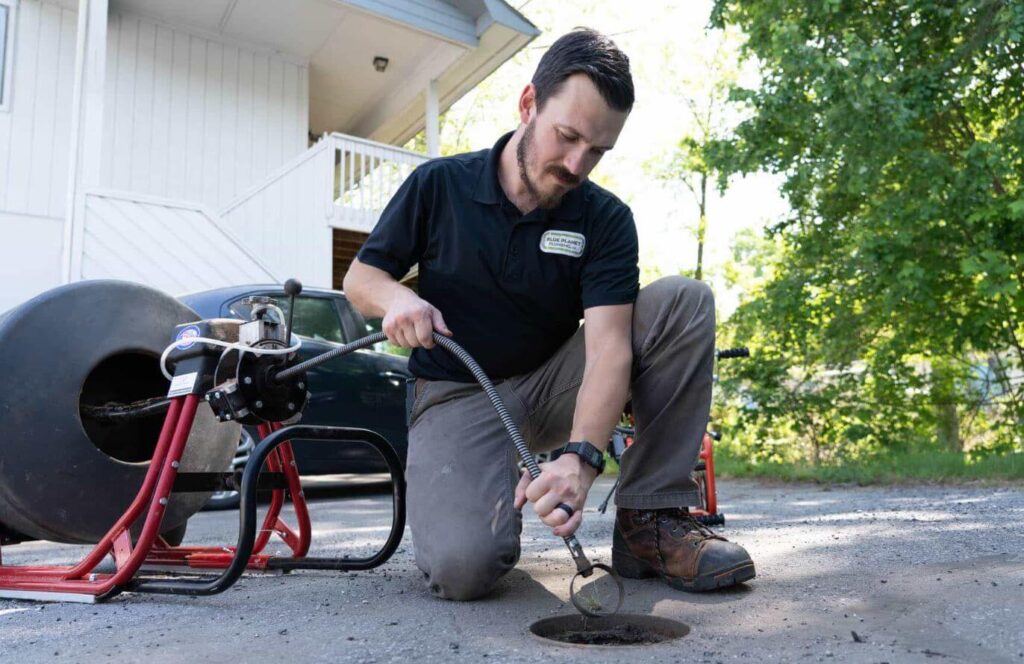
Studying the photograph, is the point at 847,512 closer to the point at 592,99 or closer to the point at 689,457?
the point at 689,457

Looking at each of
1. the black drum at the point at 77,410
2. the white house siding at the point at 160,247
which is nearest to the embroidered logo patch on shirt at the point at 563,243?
the black drum at the point at 77,410

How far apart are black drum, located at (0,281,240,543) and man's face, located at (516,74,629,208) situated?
4.19 feet

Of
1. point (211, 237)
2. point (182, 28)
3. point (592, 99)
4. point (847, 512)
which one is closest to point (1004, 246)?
point (847, 512)

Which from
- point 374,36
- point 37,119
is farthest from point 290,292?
point 374,36

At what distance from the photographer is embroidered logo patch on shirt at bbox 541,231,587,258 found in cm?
229

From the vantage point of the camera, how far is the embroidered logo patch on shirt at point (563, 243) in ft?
7.51

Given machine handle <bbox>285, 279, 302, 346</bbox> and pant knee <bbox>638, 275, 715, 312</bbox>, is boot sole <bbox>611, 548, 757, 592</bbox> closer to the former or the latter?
pant knee <bbox>638, 275, 715, 312</bbox>

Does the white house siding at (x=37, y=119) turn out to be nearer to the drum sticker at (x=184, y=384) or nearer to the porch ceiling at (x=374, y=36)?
the porch ceiling at (x=374, y=36)

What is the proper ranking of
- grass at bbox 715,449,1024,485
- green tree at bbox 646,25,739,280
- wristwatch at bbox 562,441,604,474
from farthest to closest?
green tree at bbox 646,25,739,280 → grass at bbox 715,449,1024,485 → wristwatch at bbox 562,441,604,474

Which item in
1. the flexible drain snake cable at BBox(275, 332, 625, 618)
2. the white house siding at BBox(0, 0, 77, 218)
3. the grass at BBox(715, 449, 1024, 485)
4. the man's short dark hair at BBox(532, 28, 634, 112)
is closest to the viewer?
the flexible drain snake cable at BBox(275, 332, 625, 618)

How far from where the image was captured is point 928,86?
6543 millimetres

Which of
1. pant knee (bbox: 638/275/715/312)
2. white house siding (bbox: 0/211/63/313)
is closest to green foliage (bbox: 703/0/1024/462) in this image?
pant knee (bbox: 638/275/715/312)

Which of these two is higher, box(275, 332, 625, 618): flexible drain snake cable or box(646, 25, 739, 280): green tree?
box(646, 25, 739, 280): green tree

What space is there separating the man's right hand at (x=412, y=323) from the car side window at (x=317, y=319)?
11.2 feet
